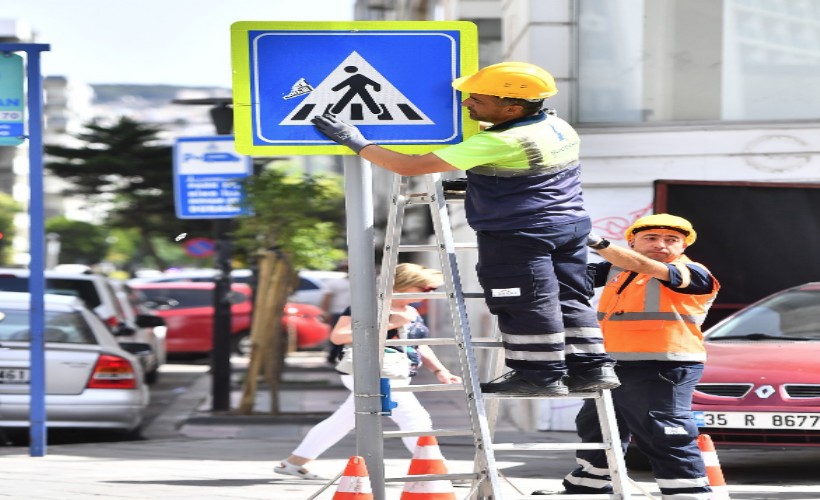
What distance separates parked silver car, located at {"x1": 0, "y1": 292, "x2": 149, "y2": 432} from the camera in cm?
1195

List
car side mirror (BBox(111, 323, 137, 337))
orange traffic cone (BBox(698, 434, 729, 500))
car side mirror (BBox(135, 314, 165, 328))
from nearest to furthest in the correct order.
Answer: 1. orange traffic cone (BBox(698, 434, 729, 500))
2. car side mirror (BBox(111, 323, 137, 337))
3. car side mirror (BBox(135, 314, 165, 328))

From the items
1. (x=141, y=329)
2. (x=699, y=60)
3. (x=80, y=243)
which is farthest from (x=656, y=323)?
(x=80, y=243)

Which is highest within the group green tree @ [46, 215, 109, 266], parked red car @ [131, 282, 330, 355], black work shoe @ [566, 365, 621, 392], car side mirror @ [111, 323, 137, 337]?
black work shoe @ [566, 365, 621, 392]

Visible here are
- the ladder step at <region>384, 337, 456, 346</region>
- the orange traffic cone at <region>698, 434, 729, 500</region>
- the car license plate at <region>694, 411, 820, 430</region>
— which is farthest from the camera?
the car license plate at <region>694, 411, 820, 430</region>

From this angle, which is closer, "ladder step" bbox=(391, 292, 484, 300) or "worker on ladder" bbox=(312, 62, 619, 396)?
"worker on ladder" bbox=(312, 62, 619, 396)

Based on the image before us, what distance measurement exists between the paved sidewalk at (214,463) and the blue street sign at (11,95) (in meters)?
2.38

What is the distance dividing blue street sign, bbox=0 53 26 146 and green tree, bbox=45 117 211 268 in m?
31.6

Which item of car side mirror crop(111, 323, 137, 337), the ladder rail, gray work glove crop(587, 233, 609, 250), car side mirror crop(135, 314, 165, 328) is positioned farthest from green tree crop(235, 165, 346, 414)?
gray work glove crop(587, 233, 609, 250)

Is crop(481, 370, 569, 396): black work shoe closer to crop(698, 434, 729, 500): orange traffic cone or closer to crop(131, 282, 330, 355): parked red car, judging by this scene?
crop(698, 434, 729, 500): orange traffic cone

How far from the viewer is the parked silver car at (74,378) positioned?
11953mm

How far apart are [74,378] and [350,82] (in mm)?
6692

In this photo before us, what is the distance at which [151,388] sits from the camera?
2034 cm

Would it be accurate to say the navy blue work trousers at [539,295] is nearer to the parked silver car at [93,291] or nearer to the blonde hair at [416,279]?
the blonde hair at [416,279]

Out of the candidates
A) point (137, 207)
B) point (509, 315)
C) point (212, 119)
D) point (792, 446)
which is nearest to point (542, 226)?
point (509, 315)
